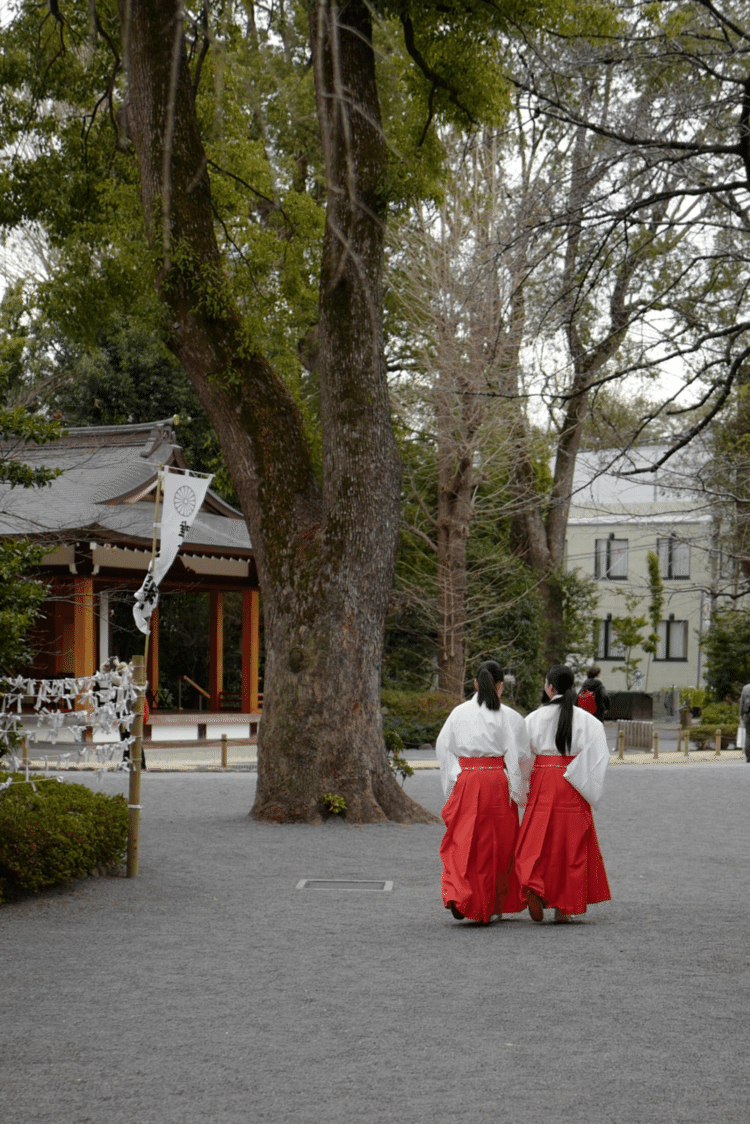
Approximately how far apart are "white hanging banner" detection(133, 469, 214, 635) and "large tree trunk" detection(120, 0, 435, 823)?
5.20 ft

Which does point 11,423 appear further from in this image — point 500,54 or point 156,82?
A: point 500,54

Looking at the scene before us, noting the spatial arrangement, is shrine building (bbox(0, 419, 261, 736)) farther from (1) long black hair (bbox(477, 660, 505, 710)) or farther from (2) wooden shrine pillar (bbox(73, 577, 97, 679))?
(1) long black hair (bbox(477, 660, 505, 710))

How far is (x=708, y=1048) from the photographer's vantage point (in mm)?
4805

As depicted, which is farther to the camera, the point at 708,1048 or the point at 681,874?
the point at 681,874

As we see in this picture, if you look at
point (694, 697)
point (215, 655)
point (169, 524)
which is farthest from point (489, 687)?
point (694, 697)

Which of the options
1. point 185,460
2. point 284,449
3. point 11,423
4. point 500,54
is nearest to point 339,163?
point 500,54

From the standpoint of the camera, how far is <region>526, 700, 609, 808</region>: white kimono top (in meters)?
7.55

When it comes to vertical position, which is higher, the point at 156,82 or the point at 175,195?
the point at 156,82

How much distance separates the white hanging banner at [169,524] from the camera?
34.2 feet

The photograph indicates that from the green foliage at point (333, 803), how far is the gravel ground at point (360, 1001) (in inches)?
66.3

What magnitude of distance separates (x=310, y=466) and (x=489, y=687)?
5508 mm

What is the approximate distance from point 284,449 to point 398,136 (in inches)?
146

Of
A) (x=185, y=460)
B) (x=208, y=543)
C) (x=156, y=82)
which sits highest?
(x=156, y=82)

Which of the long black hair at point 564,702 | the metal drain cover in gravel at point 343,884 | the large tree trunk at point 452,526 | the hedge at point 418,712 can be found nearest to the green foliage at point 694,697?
the large tree trunk at point 452,526
